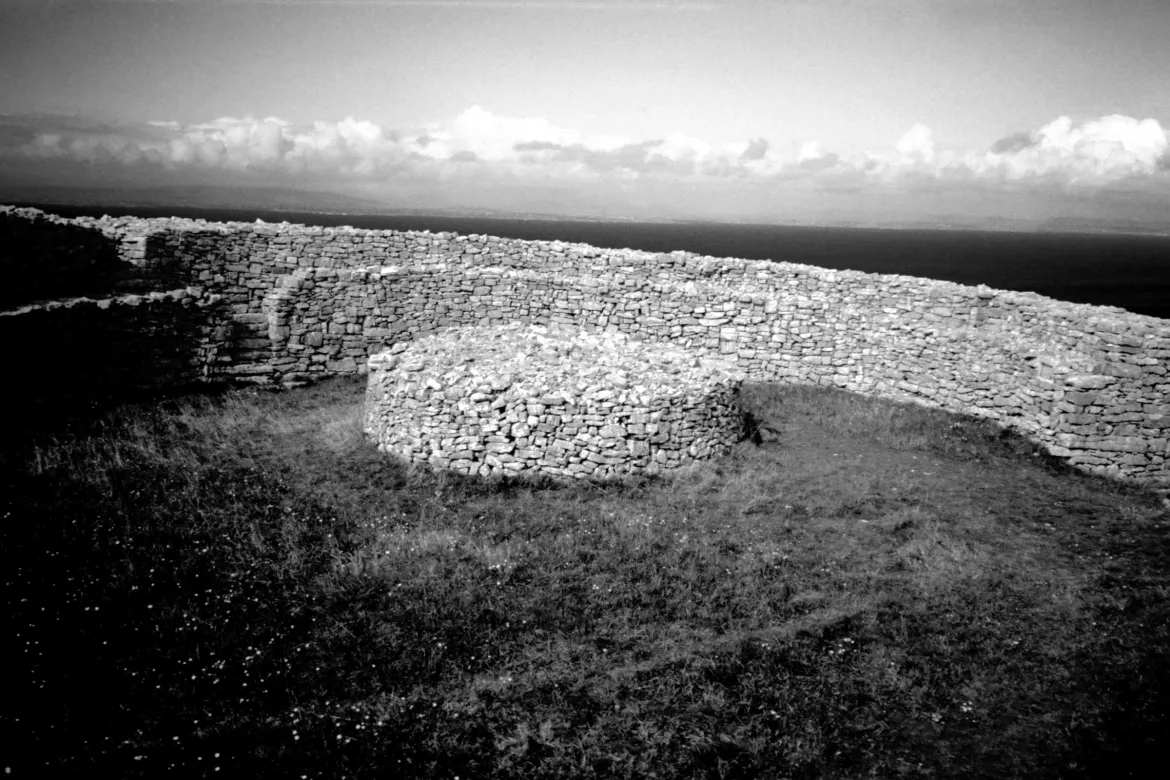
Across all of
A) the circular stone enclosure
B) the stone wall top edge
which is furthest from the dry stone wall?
the circular stone enclosure

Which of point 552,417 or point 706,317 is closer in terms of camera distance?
point 552,417

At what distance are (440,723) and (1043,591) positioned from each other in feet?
25.6

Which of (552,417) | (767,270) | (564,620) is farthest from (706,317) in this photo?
(564,620)

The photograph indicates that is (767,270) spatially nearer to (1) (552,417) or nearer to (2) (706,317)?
(2) (706,317)

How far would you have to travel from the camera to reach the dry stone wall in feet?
42.4

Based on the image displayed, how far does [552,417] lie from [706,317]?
8.94 metres

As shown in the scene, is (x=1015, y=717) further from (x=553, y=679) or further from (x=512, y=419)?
(x=512, y=419)

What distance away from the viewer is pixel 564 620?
7602 millimetres

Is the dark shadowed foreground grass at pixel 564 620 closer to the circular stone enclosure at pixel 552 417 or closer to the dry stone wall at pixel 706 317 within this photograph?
the circular stone enclosure at pixel 552 417

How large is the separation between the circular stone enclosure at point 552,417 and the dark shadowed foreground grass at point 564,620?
616 mm

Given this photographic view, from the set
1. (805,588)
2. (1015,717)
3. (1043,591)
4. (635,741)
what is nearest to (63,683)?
(635,741)

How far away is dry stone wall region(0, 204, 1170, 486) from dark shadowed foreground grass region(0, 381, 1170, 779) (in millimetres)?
2299

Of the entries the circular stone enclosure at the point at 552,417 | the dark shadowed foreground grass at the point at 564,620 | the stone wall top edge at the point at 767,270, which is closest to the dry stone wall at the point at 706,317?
the stone wall top edge at the point at 767,270

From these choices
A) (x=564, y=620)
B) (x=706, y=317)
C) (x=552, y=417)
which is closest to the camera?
(x=564, y=620)
